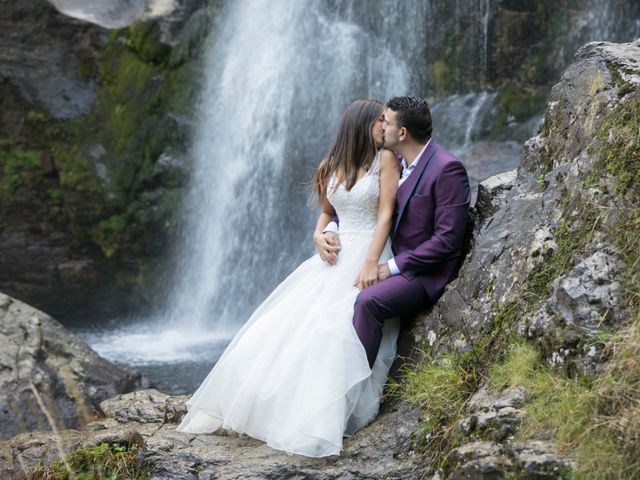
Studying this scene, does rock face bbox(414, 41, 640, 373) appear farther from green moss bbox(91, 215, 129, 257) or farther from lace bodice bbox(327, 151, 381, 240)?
green moss bbox(91, 215, 129, 257)

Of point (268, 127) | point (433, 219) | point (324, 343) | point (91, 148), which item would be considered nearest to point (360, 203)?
point (433, 219)

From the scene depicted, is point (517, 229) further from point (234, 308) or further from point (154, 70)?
point (154, 70)

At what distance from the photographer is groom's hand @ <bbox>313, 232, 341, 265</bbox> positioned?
14.9 feet

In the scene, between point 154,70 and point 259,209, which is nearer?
point 259,209

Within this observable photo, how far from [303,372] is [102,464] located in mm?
1088

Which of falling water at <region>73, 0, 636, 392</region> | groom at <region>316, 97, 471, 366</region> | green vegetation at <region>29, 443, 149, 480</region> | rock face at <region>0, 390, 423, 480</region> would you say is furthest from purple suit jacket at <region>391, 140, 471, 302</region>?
falling water at <region>73, 0, 636, 392</region>

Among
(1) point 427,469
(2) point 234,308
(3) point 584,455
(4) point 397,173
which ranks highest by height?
(4) point 397,173

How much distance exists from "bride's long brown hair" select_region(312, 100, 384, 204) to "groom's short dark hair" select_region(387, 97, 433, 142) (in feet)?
0.51

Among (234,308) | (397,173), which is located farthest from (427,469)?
(234,308)

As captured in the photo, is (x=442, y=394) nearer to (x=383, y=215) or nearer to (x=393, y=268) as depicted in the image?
(x=393, y=268)

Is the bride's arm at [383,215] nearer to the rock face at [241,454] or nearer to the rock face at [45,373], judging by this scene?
the rock face at [241,454]

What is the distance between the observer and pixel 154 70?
A: 12.8 meters

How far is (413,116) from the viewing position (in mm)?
4344

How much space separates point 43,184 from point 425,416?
10619mm
